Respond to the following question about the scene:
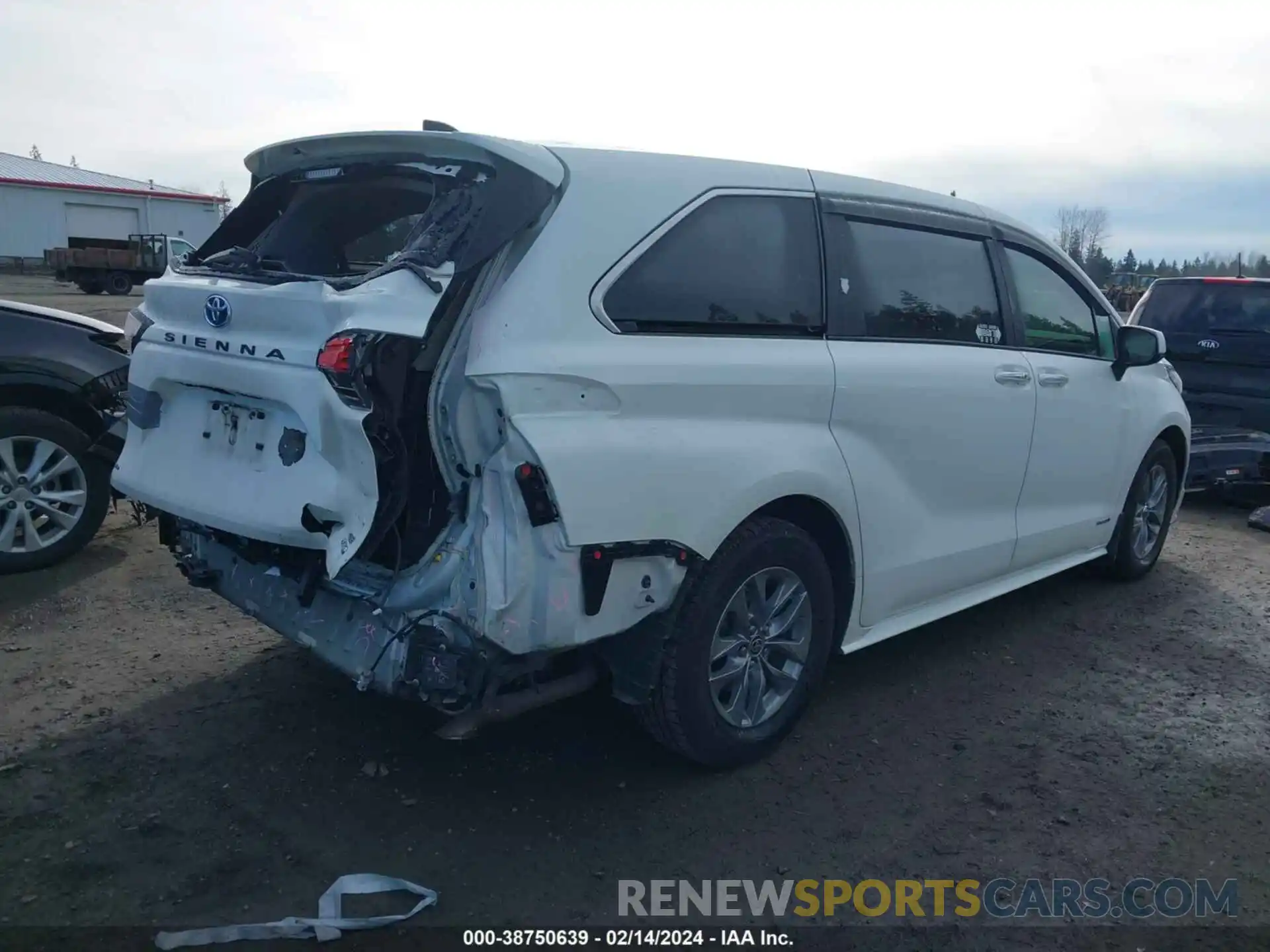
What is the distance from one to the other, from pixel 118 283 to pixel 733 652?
3665cm

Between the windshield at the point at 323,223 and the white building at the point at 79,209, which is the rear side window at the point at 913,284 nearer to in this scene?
the windshield at the point at 323,223

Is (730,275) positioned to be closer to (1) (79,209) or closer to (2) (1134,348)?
(2) (1134,348)

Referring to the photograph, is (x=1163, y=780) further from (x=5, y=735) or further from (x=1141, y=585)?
(x=5, y=735)

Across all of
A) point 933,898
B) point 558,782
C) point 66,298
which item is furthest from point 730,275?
point 66,298

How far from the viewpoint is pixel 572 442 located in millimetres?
2893

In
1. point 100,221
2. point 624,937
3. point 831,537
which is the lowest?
point 624,937

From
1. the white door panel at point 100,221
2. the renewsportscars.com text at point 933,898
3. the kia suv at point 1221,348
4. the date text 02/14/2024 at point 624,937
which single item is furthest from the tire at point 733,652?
the white door panel at point 100,221

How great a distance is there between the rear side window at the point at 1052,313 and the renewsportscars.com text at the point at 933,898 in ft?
8.04

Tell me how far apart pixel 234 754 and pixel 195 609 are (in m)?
1.60

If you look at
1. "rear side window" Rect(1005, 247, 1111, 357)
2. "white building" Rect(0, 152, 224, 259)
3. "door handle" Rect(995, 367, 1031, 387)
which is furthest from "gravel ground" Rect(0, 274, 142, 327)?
"door handle" Rect(995, 367, 1031, 387)

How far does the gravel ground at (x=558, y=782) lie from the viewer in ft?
9.93

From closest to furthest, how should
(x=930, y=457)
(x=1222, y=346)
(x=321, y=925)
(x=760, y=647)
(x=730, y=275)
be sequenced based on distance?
1. (x=321, y=925)
2. (x=730, y=275)
3. (x=760, y=647)
4. (x=930, y=457)
5. (x=1222, y=346)

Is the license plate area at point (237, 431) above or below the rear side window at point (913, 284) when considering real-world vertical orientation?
below

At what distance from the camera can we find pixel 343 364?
2.84 meters
